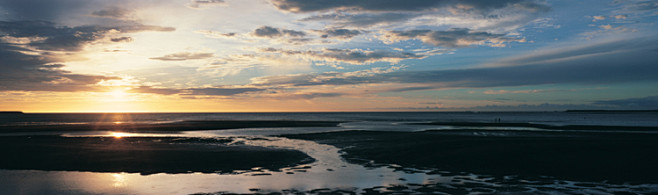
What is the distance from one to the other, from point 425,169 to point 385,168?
6.73 feet

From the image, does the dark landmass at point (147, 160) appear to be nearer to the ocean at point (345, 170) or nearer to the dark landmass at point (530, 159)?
the ocean at point (345, 170)

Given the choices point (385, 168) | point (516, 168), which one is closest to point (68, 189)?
point (385, 168)

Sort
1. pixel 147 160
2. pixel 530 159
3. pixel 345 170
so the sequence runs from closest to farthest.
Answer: pixel 345 170, pixel 530 159, pixel 147 160

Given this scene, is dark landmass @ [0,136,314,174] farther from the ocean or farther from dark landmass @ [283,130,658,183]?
dark landmass @ [283,130,658,183]

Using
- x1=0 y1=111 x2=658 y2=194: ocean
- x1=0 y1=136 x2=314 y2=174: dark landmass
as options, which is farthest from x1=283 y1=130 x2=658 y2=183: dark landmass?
x1=0 y1=136 x2=314 y2=174: dark landmass

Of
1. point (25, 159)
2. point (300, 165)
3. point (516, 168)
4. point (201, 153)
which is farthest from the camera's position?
point (201, 153)

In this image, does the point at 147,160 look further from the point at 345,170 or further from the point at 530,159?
the point at 530,159

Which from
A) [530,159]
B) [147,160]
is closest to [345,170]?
[530,159]

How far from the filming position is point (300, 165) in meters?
22.8

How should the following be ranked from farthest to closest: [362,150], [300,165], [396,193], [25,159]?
[362,150]
[25,159]
[300,165]
[396,193]

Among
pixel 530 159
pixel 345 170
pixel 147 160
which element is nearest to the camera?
pixel 345 170

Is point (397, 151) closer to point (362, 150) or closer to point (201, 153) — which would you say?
point (362, 150)

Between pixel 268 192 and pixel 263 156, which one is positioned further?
pixel 263 156

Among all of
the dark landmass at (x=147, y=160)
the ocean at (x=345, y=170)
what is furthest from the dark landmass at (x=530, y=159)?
the dark landmass at (x=147, y=160)
